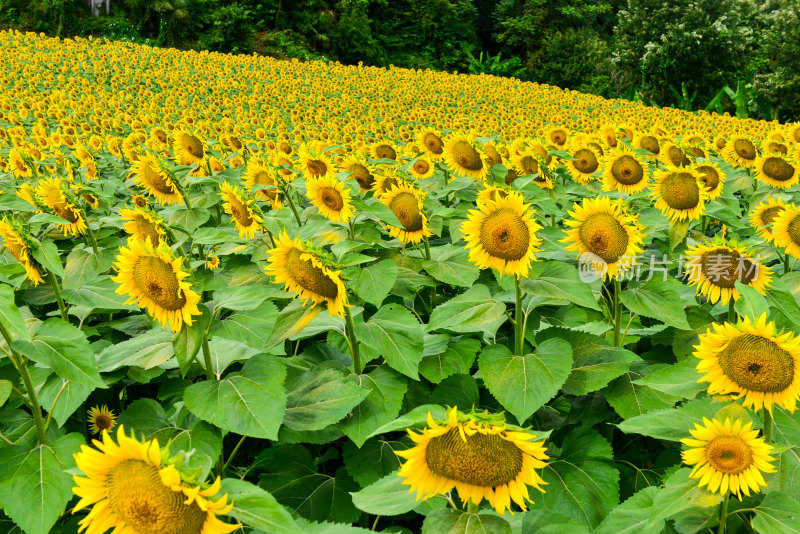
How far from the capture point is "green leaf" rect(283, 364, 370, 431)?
172cm

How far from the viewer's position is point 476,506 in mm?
1370

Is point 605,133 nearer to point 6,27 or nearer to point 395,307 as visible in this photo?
point 395,307

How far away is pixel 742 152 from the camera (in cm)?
430

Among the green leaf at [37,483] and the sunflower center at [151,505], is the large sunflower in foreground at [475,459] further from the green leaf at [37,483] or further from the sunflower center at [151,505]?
the green leaf at [37,483]

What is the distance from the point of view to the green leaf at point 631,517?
1524 millimetres

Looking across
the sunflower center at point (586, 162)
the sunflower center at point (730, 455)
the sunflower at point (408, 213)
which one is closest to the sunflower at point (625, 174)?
the sunflower center at point (586, 162)

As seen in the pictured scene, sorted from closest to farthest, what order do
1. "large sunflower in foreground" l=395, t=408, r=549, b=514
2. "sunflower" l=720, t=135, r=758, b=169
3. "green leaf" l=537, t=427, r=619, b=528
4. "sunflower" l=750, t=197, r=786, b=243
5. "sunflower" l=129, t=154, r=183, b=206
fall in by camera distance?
"large sunflower in foreground" l=395, t=408, r=549, b=514 < "green leaf" l=537, t=427, r=619, b=528 < "sunflower" l=750, t=197, r=786, b=243 < "sunflower" l=129, t=154, r=183, b=206 < "sunflower" l=720, t=135, r=758, b=169

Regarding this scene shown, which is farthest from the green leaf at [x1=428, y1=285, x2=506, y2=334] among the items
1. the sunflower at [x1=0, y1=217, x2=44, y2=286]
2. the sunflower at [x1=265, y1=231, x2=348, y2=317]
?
the sunflower at [x1=0, y1=217, x2=44, y2=286]

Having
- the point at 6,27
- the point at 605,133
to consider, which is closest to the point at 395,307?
the point at 605,133

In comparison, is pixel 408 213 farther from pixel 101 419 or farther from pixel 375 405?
pixel 101 419

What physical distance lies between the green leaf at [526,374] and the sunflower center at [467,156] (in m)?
1.72

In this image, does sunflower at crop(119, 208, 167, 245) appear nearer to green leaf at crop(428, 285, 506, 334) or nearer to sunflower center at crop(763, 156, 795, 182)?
green leaf at crop(428, 285, 506, 334)

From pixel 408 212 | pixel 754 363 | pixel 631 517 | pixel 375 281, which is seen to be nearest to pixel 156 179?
pixel 408 212

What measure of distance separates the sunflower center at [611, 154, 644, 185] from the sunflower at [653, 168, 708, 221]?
78 centimetres
